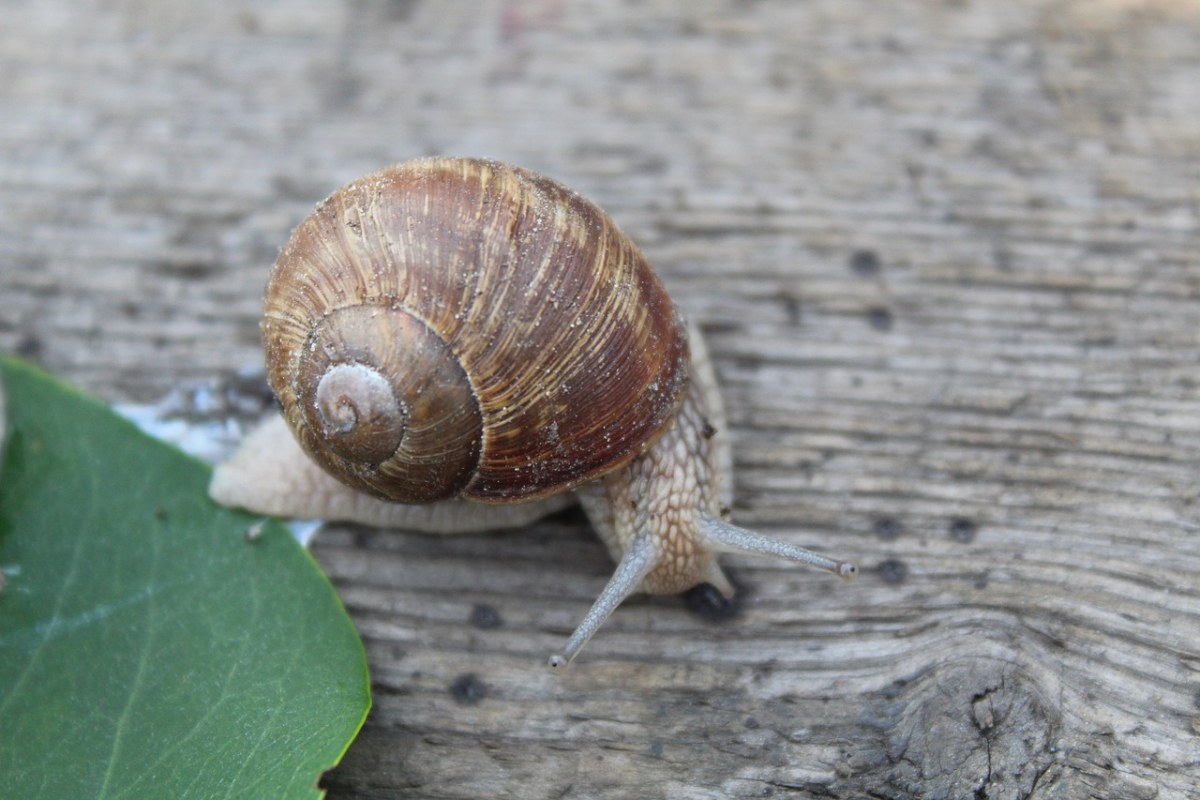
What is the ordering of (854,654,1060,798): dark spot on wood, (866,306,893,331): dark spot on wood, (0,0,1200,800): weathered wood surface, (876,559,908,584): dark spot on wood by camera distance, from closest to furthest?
(854,654,1060,798): dark spot on wood < (0,0,1200,800): weathered wood surface < (876,559,908,584): dark spot on wood < (866,306,893,331): dark spot on wood

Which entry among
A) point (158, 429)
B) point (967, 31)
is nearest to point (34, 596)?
point (158, 429)

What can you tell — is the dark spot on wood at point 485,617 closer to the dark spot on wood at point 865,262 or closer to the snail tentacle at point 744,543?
the snail tentacle at point 744,543

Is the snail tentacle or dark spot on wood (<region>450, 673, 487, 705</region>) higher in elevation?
the snail tentacle

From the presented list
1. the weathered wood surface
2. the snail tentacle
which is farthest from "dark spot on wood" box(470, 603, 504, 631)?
the snail tentacle

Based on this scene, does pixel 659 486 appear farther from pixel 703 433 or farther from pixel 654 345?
pixel 654 345

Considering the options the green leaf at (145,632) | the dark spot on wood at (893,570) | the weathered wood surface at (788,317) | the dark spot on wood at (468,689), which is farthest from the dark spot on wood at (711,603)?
the green leaf at (145,632)

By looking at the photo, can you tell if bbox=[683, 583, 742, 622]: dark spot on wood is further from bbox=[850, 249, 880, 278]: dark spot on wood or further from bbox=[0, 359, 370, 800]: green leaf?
bbox=[850, 249, 880, 278]: dark spot on wood

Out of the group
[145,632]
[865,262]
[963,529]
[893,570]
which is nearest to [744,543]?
[893,570]
